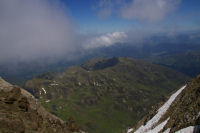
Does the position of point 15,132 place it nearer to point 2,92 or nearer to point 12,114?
point 12,114

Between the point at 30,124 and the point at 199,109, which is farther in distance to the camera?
the point at 30,124

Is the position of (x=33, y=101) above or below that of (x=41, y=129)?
above

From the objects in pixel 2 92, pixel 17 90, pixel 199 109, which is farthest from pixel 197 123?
pixel 2 92

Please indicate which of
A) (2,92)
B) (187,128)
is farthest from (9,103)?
(187,128)

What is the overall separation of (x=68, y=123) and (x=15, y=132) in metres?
19.0

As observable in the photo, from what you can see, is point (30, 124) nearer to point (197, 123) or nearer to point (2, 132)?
point (2, 132)

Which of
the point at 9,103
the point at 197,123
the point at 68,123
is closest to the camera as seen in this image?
the point at 197,123

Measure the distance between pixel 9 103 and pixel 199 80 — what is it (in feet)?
140

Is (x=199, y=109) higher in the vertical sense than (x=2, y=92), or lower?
lower

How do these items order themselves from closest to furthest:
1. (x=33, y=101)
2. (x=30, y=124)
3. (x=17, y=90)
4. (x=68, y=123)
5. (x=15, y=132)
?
(x=15, y=132), (x=30, y=124), (x=17, y=90), (x=68, y=123), (x=33, y=101)

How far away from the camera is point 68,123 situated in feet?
141

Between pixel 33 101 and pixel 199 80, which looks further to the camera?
pixel 33 101

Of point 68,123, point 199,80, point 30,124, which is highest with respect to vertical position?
point 199,80

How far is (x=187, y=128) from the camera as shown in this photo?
78.1 ft
